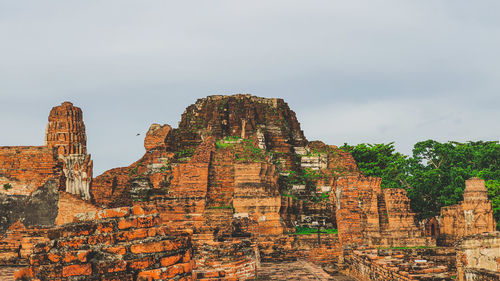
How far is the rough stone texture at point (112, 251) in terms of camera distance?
3.52 metres

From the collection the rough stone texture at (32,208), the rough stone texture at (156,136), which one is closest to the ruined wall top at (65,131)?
the rough stone texture at (32,208)

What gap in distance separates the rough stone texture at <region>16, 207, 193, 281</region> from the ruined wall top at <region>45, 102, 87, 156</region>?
38.8ft

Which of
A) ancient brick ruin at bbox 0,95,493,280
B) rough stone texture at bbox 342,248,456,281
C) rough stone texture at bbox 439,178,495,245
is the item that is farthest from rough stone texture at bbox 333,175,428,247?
rough stone texture at bbox 439,178,495,245

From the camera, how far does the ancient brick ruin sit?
12.0m

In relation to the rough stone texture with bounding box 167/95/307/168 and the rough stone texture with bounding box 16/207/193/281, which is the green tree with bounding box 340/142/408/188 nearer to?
the rough stone texture with bounding box 167/95/307/168

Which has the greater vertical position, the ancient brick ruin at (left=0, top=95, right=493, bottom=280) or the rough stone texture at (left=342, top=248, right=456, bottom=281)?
the ancient brick ruin at (left=0, top=95, right=493, bottom=280)

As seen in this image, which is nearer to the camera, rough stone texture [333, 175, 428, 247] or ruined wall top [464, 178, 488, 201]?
rough stone texture [333, 175, 428, 247]

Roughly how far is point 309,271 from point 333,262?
492cm

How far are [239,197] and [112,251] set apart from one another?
44.1ft

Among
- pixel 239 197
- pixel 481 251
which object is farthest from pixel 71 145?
pixel 481 251

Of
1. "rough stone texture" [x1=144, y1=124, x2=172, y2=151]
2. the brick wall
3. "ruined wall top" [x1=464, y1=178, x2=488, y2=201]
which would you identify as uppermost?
"rough stone texture" [x1=144, y1=124, x2=172, y2=151]

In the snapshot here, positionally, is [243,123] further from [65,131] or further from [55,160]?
[55,160]

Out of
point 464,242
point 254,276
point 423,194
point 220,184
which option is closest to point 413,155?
point 423,194

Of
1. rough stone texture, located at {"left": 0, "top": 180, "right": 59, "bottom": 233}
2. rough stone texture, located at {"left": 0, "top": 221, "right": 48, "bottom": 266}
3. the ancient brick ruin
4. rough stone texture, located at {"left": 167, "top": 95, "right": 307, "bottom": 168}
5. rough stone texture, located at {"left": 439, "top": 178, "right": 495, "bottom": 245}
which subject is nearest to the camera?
the ancient brick ruin
